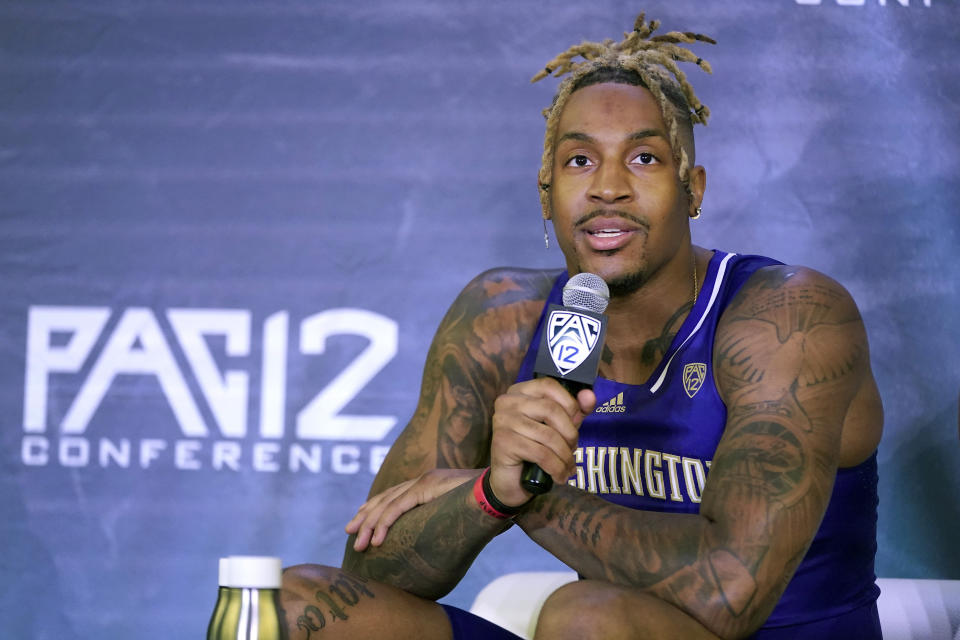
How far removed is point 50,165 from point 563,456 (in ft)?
6.54

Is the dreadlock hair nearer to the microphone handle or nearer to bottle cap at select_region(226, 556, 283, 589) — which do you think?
the microphone handle

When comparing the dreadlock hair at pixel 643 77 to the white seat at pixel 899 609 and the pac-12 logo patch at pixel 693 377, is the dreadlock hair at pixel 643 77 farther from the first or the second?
the white seat at pixel 899 609

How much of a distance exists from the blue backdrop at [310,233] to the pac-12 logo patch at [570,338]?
1.48 m

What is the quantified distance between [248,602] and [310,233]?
6.00 ft

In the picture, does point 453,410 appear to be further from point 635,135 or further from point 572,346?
point 572,346

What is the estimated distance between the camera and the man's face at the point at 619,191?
168 cm

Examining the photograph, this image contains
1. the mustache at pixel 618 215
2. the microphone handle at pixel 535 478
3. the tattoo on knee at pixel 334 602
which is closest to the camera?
the microphone handle at pixel 535 478

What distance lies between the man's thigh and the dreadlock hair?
764mm

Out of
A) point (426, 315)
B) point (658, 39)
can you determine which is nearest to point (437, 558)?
point (658, 39)

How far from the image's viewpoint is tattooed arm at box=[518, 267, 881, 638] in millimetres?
1269

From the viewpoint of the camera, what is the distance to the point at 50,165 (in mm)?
2674

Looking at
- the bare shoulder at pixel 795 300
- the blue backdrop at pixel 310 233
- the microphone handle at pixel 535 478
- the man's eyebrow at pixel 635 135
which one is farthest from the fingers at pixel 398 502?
the blue backdrop at pixel 310 233

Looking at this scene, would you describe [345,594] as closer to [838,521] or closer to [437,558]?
[437,558]

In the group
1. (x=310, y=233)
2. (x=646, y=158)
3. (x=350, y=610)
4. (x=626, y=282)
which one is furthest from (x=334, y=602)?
(x=310, y=233)
